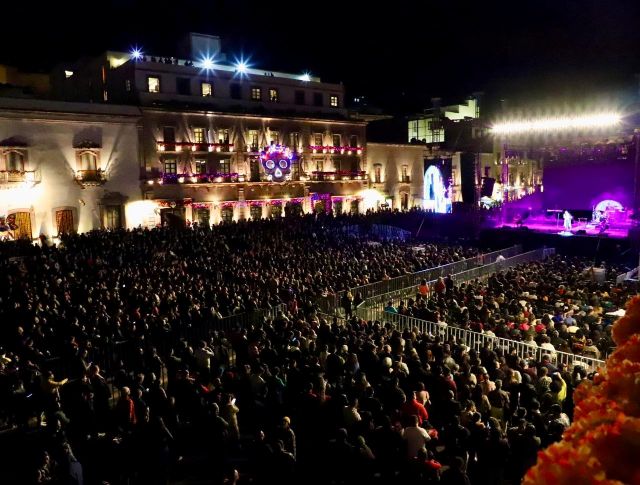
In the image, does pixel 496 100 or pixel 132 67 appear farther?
pixel 496 100

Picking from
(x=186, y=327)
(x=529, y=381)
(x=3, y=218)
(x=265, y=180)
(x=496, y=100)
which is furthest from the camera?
(x=496, y=100)

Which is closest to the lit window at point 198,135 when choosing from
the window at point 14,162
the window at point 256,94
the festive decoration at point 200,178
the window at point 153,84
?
the festive decoration at point 200,178

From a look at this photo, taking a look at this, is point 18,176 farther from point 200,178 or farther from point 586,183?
point 586,183

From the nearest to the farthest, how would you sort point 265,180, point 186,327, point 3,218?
point 186,327
point 3,218
point 265,180

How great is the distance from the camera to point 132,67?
3475 cm

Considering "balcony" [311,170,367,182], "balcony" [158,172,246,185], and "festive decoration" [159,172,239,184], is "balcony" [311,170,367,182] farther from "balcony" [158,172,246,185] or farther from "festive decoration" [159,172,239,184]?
"festive decoration" [159,172,239,184]

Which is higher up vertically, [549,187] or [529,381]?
[549,187]

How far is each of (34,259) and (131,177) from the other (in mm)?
13738

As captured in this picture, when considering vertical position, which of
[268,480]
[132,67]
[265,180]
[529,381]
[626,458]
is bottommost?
[268,480]

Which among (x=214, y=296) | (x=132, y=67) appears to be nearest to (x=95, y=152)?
(x=132, y=67)

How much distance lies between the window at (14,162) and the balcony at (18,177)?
0.21 meters

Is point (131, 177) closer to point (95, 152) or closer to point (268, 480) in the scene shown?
point (95, 152)

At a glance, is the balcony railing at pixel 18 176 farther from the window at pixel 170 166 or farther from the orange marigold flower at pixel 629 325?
the orange marigold flower at pixel 629 325

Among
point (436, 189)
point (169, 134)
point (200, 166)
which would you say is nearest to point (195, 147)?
point (200, 166)
